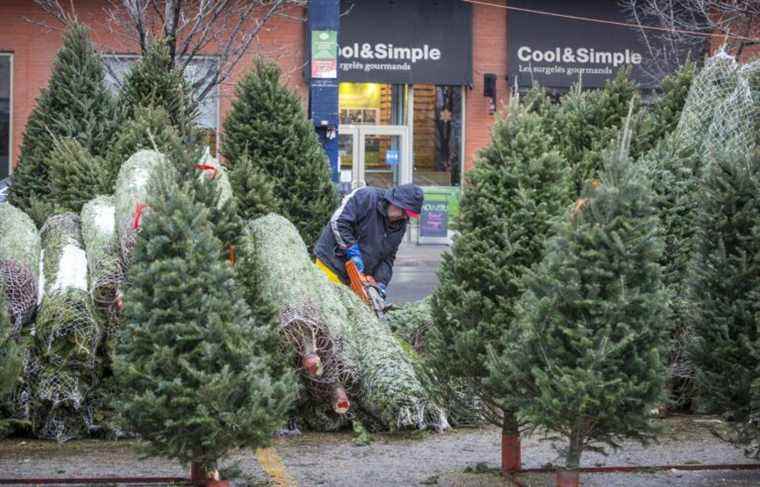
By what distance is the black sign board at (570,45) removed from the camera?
27.2m

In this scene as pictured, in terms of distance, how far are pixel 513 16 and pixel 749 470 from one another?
21.1 meters

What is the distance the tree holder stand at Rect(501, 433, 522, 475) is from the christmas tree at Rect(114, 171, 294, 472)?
62.8 inches

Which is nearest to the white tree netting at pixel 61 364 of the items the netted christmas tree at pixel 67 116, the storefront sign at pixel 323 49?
the netted christmas tree at pixel 67 116

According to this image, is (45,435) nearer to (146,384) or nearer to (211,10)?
(146,384)

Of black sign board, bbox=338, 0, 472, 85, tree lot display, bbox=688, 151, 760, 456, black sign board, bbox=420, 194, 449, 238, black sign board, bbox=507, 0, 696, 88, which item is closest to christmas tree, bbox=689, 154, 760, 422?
tree lot display, bbox=688, 151, 760, 456

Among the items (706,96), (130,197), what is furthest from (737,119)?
(130,197)

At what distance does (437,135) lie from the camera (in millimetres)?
27719

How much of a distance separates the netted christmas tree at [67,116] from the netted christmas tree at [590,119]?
421 cm

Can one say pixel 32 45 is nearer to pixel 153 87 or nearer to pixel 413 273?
pixel 413 273

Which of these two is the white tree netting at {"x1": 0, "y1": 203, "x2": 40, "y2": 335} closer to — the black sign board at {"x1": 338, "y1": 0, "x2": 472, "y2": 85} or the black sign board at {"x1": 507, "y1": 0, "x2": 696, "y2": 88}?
the black sign board at {"x1": 338, "y1": 0, "x2": 472, "y2": 85}

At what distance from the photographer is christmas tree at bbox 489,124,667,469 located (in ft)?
18.0

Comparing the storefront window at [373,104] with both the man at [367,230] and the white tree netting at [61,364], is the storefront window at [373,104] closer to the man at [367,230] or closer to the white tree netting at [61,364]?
the man at [367,230]

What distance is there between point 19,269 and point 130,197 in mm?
862

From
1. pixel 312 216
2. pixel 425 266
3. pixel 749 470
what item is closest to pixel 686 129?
pixel 749 470
